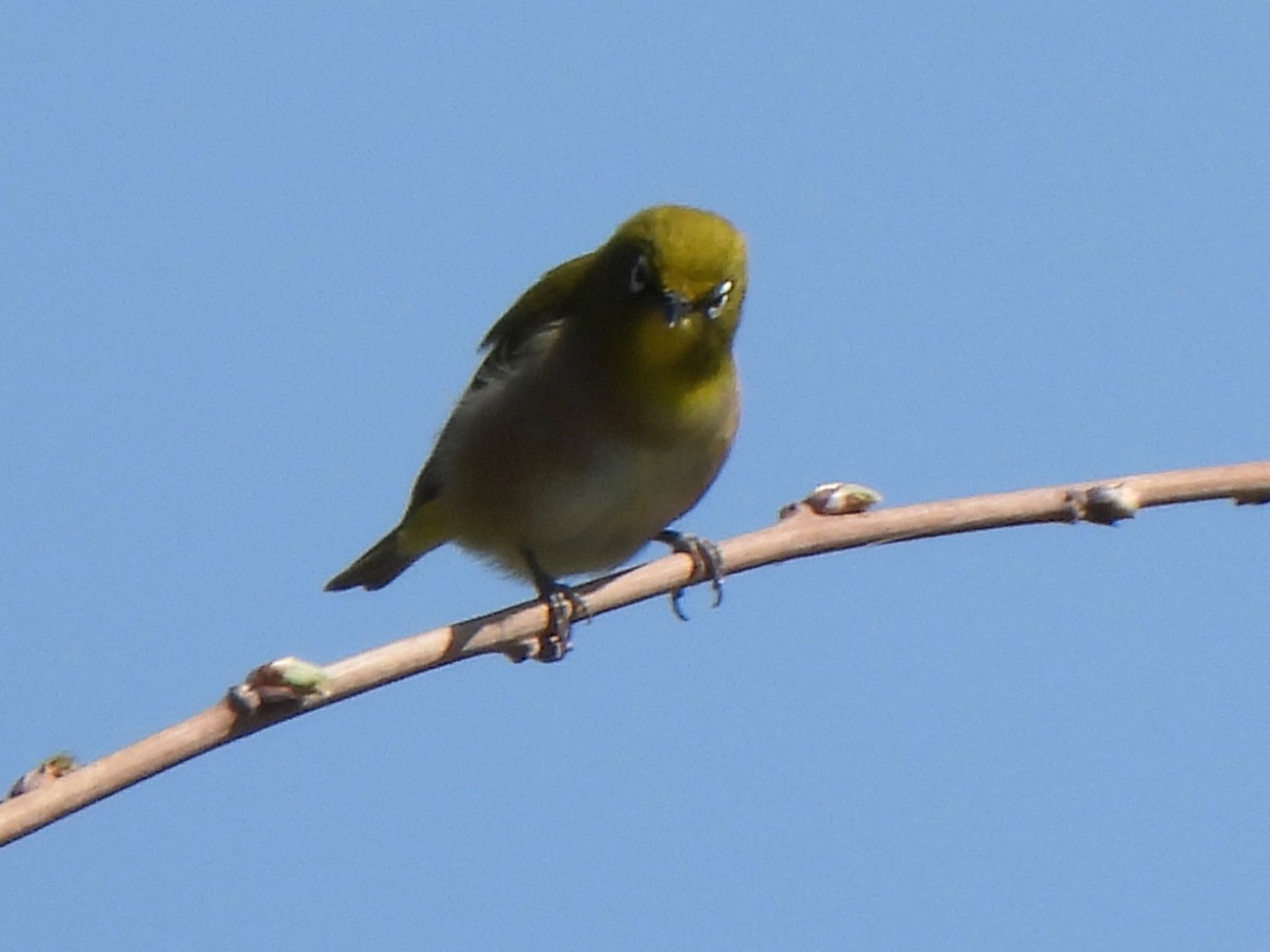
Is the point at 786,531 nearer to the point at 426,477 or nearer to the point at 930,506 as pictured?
the point at 930,506

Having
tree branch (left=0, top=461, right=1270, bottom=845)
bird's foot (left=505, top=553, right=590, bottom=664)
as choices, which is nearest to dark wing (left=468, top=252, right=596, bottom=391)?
bird's foot (left=505, top=553, right=590, bottom=664)

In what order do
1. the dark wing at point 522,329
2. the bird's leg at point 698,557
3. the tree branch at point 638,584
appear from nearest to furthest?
the tree branch at point 638,584, the bird's leg at point 698,557, the dark wing at point 522,329

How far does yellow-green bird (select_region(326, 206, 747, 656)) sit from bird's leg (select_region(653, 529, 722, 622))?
15 mm

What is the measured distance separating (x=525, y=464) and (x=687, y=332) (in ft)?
1.69

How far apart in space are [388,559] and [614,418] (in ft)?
3.92

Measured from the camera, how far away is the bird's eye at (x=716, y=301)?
14.8ft

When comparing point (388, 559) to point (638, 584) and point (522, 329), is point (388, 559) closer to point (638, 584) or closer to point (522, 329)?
point (522, 329)

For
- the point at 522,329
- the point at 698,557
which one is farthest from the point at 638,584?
the point at 522,329

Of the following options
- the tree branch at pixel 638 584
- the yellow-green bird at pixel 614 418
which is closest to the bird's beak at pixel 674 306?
the yellow-green bird at pixel 614 418

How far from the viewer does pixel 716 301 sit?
4520 mm

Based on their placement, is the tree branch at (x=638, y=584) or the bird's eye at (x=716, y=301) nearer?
the tree branch at (x=638, y=584)

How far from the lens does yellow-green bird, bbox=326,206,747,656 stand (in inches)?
178

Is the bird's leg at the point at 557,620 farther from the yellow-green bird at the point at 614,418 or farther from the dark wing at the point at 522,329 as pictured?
the dark wing at the point at 522,329

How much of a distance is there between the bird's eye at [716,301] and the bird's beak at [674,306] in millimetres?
50
